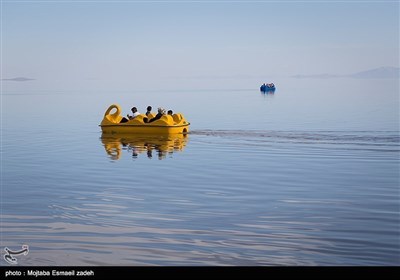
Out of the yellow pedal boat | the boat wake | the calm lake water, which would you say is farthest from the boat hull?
the boat wake

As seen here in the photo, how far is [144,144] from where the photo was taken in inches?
1188

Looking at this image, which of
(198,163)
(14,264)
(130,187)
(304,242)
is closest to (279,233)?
(304,242)

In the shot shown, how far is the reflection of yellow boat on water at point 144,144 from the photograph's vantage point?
89.0ft

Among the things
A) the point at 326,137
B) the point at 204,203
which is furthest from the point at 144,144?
the point at 204,203

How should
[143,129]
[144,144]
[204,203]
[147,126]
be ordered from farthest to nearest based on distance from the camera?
1. [143,129]
2. [147,126]
3. [144,144]
4. [204,203]

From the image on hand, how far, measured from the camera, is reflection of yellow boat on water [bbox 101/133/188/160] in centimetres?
2712

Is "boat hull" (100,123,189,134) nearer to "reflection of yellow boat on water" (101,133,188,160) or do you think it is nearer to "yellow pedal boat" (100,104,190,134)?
"yellow pedal boat" (100,104,190,134)

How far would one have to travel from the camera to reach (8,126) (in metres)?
46.2

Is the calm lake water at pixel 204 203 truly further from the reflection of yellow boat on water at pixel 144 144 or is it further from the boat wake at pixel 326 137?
the boat wake at pixel 326 137

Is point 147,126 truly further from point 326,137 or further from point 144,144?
point 326,137

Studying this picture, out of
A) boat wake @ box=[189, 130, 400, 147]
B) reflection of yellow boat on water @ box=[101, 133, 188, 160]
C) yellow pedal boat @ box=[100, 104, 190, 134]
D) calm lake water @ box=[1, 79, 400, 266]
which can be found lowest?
calm lake water @ box=[1, 79, 400, 266]

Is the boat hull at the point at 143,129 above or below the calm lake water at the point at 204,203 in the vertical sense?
above

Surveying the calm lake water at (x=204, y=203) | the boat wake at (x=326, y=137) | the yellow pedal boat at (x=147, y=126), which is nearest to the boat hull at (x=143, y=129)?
the yellow pedal boat at (x=147, y=126)

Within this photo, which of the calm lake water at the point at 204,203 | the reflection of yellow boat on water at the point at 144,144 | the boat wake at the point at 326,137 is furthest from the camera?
the boat wake at the point at 326,137
